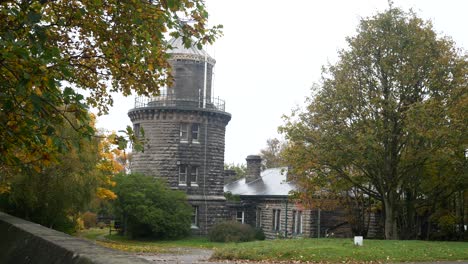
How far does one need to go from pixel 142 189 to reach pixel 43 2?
37240 millimetres

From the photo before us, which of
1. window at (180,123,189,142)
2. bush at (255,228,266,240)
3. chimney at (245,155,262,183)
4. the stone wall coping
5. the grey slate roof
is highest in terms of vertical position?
window at (180,123,189,142)

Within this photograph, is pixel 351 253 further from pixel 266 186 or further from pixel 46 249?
pixel 266 186

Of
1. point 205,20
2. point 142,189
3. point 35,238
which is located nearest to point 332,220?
point 142,189

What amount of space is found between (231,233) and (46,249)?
127 feet

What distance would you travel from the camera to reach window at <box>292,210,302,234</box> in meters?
43.4

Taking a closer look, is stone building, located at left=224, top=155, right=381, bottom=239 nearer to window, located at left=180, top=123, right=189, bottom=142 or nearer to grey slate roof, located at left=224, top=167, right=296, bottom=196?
grey slate roof, located at left=224, top=167, right=296, bottom=196

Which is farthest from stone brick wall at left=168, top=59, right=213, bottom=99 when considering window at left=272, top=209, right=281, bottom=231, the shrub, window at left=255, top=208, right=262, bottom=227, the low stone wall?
the low stone wall

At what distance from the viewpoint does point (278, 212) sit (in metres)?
46.3

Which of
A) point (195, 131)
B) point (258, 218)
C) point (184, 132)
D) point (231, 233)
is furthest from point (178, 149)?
point (258, 218)

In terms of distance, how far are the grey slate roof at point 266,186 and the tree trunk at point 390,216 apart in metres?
13.4

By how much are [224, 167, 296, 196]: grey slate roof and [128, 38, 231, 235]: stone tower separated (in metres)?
3.77

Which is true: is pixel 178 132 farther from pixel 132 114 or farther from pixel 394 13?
pixel 394 13

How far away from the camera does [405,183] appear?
105 feet

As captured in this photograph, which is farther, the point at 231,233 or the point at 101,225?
the point at 101,225
